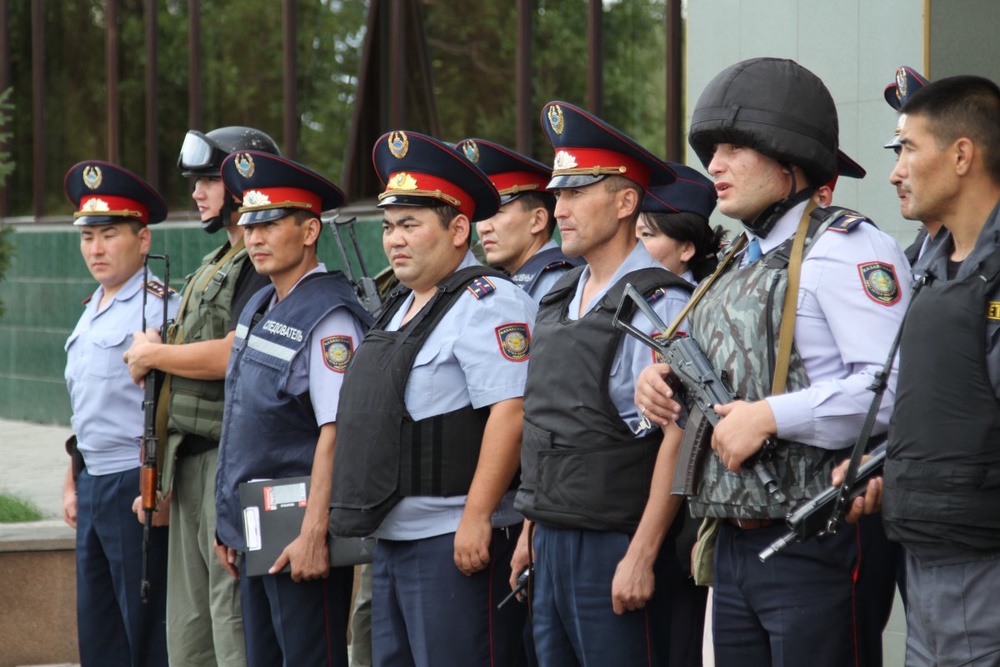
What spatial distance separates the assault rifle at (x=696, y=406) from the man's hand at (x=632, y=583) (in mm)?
306

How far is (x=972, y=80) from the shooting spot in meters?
3.24

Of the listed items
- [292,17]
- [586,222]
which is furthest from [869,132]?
[292,17]

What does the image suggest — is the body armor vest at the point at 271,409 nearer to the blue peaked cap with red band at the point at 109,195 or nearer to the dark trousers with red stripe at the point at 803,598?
the blue peaked cap with red band at the point at 109,195

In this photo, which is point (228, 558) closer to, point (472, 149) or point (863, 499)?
point (472, 149)

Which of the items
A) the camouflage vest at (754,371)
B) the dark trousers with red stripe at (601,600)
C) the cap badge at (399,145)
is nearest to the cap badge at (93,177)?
the cap badge at (399,145)

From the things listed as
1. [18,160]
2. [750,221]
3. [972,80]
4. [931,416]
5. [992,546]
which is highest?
[18,160]

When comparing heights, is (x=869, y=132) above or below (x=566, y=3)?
below

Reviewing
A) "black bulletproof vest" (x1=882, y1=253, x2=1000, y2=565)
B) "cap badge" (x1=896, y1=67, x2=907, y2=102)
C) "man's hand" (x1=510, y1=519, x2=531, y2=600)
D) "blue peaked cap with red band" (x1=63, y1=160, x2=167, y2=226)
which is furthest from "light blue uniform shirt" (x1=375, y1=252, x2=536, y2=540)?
"blue peaked cap with red band" (x1=63, y1=160, x2=167, y2=226)

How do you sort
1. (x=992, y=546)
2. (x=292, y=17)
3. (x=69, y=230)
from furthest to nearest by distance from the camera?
(x=69, y=230) → (x=292, y=17) → (x=992, y=546)

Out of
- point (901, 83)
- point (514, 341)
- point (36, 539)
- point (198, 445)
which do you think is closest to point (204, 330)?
point (198, 445)

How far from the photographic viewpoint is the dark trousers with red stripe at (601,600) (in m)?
3.87

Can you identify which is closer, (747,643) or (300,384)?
(747,643)

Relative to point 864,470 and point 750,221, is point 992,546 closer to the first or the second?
point 864,470

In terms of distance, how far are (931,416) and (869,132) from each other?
3.27 m
